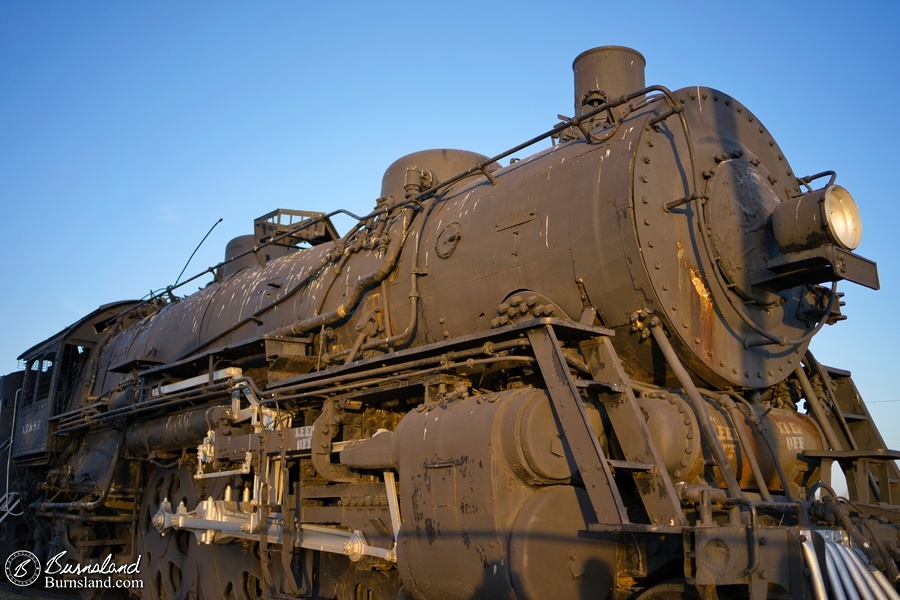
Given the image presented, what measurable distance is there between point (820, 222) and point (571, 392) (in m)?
2.23

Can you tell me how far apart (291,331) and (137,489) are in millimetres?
4261

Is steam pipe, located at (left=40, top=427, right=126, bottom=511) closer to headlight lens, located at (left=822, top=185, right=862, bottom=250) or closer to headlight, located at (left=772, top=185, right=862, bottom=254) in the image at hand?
headlight, located at (left=772, top=185, right=862, bottom=254)

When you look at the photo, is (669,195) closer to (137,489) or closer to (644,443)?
(644,443)

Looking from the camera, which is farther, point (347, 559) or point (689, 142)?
point (347, 559)

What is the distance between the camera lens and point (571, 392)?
187 inches

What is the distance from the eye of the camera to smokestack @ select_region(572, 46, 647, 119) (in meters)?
7.03

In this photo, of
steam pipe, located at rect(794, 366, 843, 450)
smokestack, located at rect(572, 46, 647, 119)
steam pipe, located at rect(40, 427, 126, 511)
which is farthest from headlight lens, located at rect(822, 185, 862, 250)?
steam pipe, located at rect(40, 427, 126, 511)

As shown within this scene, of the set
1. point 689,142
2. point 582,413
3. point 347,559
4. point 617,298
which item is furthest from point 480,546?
point 689,142

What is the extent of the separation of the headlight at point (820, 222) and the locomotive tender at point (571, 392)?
0.02m

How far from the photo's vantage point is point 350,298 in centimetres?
718

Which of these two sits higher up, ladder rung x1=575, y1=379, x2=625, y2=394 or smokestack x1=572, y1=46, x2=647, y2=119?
smokestack x1=572, y1=46, x2=647, y2=119

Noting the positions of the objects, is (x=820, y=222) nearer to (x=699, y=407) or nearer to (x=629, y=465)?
(x=699, y=407)

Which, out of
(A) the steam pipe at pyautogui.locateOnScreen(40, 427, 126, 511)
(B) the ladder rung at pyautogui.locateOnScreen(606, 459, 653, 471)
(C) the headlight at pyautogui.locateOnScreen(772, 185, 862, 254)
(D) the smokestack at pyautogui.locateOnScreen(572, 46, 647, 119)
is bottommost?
(B) the ladder rung at pyautogui.locateOnScreen(606, 459, 653, 471)

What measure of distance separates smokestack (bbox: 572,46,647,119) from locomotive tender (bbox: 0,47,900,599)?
3cm
